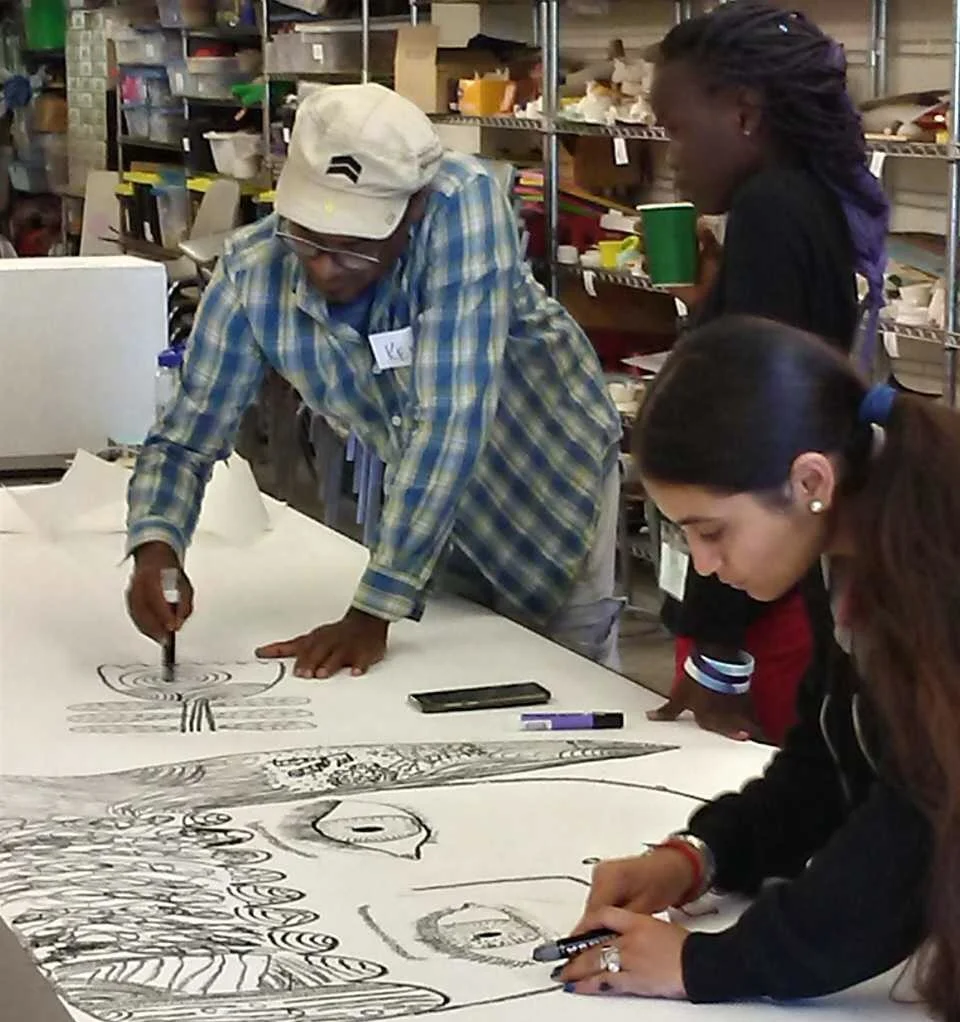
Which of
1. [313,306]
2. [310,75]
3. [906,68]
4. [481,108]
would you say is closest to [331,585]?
[313,306]

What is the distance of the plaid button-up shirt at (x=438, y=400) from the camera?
6.76ft

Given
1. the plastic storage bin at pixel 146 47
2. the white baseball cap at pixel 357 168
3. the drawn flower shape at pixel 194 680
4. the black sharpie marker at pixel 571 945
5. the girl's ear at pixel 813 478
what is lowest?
the drawn flower shape at pixel 194 680

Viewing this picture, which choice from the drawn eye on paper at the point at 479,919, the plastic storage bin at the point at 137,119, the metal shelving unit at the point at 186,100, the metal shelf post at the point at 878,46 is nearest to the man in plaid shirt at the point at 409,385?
the drawn eye on paper at the point at 479,919

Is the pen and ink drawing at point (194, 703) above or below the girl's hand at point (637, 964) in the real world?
below

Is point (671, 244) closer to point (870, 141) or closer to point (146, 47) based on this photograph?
point (870, 141)

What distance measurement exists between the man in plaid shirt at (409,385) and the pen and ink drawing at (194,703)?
51 millimetres

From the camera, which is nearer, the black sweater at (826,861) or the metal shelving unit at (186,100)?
the black sweater at (826,861)

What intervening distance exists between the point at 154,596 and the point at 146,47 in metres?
6.26

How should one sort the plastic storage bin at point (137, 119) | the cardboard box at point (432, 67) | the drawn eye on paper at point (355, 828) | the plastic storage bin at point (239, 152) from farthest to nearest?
the plastic storage bin at point (137, 119) < the plastic storage bin at point (239, 152) < the cardboard box at point (432, 67) < the drawn eye on paper at point (355, 828)

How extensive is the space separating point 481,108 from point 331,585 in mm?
3238

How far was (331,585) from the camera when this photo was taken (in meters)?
2.43

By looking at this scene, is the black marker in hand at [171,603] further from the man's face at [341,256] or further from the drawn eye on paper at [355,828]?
the drawn eye on paper at [355,828]

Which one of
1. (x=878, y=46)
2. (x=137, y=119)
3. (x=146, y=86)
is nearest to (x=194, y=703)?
(x=878, y=46)

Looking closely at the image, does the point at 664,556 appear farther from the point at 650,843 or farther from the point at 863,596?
the point at 863,596
